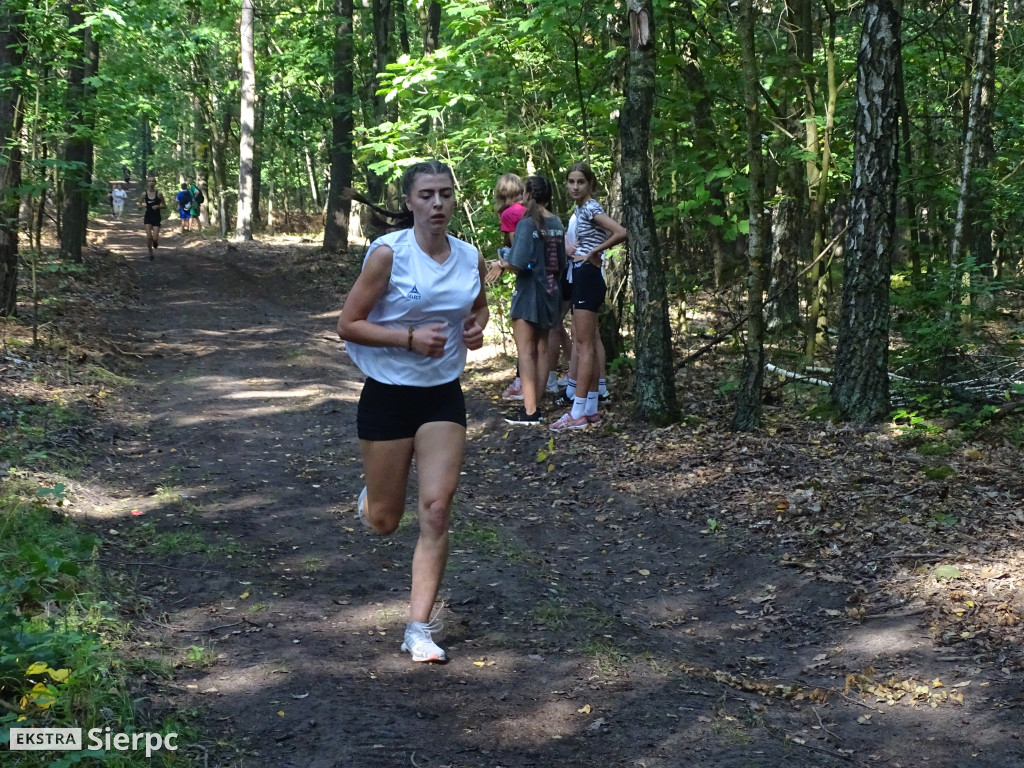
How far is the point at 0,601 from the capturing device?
426 cm

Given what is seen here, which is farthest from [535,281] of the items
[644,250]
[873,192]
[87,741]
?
[87,741]

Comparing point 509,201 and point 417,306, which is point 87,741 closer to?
point 417,306

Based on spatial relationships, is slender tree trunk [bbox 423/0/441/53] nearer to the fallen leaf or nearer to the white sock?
the white sock

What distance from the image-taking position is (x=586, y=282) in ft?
30.4

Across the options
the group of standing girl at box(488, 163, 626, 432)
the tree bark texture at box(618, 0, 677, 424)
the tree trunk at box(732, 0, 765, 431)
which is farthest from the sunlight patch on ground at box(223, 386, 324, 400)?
the tree trunk at box(732, 0, 765, 431)

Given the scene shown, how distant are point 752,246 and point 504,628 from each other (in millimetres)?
4557

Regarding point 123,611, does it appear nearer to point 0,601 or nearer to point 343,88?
point 0,601

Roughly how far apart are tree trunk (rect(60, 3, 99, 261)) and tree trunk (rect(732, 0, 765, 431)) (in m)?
7.78

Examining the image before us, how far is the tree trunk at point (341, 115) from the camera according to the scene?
22250mm

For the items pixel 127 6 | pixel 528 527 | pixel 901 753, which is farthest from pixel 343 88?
pixel 901 753

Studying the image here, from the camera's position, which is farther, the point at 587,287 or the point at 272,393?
the point at 272,393

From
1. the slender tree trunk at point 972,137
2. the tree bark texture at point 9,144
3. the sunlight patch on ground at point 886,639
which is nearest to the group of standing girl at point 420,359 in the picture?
the sunlight patch on ground at point 886,639

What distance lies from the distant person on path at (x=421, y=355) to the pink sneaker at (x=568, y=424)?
4.91 metres

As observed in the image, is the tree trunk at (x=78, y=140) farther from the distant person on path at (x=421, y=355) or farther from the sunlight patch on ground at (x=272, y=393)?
the distant person on path at (x=421, y=355)
